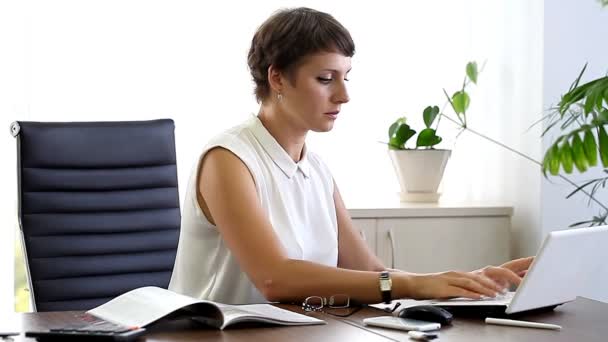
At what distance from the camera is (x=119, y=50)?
3.79 meters

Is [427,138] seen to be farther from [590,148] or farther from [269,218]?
[269,218]

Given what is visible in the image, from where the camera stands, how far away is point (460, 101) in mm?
4000

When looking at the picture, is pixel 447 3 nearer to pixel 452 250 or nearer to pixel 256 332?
pixel 452 250

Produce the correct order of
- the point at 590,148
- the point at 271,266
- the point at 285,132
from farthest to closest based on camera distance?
1. the point at 590,148
2. the point at 285,132
3. the point at 271,266

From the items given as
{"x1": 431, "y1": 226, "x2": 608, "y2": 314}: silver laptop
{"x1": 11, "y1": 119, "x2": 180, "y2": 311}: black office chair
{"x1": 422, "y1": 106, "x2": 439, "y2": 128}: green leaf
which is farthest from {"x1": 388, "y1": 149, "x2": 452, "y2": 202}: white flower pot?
{"x1": 431, "y1": 226, "x2": 608, "y2": 314}: silver laptop

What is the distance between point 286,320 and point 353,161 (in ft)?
7.60

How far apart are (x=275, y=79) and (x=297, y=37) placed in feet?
0.43

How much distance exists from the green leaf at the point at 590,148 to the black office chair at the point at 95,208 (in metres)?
1.18

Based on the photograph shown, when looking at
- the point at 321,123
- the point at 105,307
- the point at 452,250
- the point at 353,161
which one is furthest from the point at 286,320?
the point at 353,161

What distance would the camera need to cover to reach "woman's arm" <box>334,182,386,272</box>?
105 inches

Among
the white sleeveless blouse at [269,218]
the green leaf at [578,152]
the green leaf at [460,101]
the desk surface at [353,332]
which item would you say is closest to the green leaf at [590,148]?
the green leaf at [578,152]

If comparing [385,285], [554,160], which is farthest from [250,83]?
[385,285]

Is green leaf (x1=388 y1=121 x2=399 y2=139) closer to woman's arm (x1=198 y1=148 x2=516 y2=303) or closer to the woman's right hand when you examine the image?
woman's arm (x1=198 y1=148 x2=516 y2=303)

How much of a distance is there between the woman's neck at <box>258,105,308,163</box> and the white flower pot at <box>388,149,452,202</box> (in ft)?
4.52
